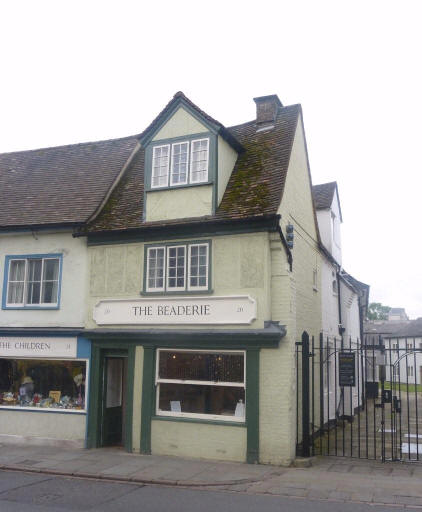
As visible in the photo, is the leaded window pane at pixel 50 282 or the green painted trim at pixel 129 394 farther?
the leaded window pane at pixel 50 282

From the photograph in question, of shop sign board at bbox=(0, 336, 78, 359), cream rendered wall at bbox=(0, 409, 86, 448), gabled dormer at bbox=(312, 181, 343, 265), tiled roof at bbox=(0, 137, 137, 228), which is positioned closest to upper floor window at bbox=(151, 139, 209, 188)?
tiled roof at bbox=(0, 137, 137, 228)

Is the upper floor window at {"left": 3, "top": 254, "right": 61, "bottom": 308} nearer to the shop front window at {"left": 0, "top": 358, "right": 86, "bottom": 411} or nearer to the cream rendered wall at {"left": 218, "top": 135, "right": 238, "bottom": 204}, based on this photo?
the shop front window at {"left": 0, "top": 358, "right": 86, "bottom": 411}

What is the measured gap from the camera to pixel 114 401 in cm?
1509

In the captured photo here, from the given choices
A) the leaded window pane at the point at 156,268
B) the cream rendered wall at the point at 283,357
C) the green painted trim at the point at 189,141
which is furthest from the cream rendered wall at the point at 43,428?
the green painted trim at the point at 189,141

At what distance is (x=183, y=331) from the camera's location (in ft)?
44.4

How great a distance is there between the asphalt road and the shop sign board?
441 cm

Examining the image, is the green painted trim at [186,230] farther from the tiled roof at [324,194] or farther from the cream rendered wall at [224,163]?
the tiled roof at [324,194]

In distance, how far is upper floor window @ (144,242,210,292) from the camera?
13805 millimetres

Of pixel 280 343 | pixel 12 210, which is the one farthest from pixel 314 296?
pixel 12 210

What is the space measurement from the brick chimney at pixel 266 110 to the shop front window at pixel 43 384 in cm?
912

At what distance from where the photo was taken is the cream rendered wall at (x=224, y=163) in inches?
568

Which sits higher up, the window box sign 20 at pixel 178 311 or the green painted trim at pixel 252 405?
the window box sign 20 at pixel 178 311

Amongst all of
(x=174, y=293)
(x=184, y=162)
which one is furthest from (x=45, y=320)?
(x=184, y=162)

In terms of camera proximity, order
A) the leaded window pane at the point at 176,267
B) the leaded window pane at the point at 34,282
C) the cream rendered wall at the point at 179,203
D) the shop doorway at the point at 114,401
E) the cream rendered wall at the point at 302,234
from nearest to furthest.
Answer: the leaded window pane at the point at 176,267
the cream rendered wall at the point at 179,203
the shop doorway at the point at 114,401
the cream rendered wall at the point at 302,234
the leaded window pane at the point at 34,282
